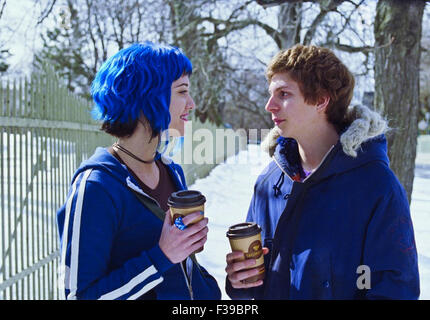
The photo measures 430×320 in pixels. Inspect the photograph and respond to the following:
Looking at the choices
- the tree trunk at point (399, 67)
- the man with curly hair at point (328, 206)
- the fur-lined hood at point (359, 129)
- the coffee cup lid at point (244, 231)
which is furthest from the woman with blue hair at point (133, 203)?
the tree trunk at point (399, 67)

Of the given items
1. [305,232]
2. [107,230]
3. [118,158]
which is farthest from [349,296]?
[118,158]

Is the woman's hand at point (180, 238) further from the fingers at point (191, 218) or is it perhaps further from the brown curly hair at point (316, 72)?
the brown curly hair at point (316, 72)

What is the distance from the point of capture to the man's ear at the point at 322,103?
1929mm

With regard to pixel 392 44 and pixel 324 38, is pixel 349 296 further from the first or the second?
pixel 324 38

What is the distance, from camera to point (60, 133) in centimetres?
395

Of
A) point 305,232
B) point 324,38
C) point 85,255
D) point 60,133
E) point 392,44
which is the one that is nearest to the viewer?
point 85,255

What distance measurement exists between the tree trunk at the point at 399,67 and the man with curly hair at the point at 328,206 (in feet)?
10.1

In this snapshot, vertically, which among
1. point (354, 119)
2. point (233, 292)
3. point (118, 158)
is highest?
point (354, 119)

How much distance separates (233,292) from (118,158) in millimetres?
869

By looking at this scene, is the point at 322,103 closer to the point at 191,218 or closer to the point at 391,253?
the point at 391,253

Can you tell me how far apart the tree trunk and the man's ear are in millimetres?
3087

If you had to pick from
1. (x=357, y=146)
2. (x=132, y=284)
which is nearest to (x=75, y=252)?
(x=132, y=284)

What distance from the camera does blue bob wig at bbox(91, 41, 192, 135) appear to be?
168cm

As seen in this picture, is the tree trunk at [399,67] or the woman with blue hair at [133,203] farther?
the tree trunk at [399,67]
